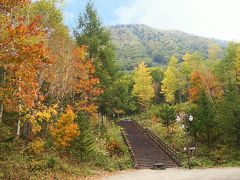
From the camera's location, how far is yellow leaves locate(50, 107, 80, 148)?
24516mm

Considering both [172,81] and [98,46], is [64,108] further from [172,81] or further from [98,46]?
[172,81]

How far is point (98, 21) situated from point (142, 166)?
1813cm

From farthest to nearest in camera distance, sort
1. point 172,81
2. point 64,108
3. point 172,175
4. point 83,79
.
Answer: point 172,81
point 64,108
point 83,79
point 172,175

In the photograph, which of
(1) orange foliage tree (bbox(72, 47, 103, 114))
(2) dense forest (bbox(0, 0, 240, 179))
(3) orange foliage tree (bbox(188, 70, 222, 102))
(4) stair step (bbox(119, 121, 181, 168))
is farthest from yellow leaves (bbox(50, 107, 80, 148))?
(3) orange foliage tree (bbox(188, 70, 222, 102))

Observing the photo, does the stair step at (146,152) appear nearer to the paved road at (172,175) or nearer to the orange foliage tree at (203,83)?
the paved road at (172,175)

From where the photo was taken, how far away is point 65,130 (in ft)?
80.2

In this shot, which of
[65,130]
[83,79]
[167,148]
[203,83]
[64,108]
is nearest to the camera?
[65,130]

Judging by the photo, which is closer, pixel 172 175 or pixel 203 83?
pixel 172 175

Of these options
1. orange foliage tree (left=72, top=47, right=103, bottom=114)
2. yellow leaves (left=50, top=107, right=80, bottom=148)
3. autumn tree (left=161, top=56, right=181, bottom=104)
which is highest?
autumn tree (left=161, top=56, right=181, bottom=104)

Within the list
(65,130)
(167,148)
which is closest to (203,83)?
(167,148)

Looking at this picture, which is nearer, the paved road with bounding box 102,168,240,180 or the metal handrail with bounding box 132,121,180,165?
the paved road with bounding box 102,168,240,180

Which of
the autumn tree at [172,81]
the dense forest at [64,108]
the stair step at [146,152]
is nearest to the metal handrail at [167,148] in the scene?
the stair step at [146,152]

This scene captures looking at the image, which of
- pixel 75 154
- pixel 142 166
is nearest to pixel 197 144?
pixel 142 166

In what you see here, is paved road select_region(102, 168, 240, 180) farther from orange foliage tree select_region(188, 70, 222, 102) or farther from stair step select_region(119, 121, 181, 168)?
orange foliage tree select_region(188, 70, 222, 102)
